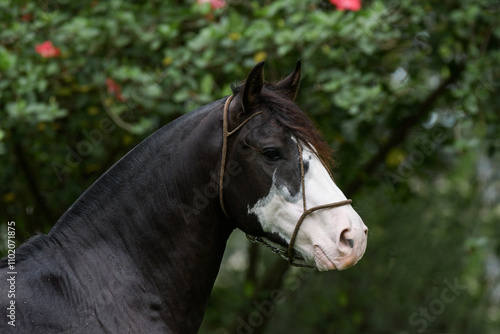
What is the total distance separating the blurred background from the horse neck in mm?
1730

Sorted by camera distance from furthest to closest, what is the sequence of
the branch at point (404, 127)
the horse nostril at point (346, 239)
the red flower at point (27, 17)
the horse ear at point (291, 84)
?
the branch at point (404, 127) → the red flower at point (27, 17) → the horse ear at point (291, 84) → the horse nostril at point (346, 239)

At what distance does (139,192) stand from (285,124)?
645mm

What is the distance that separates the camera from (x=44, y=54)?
15.6 feet

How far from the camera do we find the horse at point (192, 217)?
2412mm

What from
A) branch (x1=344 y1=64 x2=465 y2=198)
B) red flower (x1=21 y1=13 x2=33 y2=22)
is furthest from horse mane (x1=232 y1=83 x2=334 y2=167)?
red flower (x1=21 y1=13 x2=33 y2=22)

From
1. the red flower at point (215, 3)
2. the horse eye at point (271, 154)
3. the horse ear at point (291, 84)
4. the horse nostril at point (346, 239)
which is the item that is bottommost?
the horse nostril at point (346, 239)

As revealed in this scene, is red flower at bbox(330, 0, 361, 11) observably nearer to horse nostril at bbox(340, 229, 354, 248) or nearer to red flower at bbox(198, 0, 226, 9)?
red flower at bbox(198, 0, 226, 9)

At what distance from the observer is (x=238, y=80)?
5289mm

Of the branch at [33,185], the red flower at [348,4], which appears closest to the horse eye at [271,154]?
the red flower at [348,4]

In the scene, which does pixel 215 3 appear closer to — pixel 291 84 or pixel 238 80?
pixel 238 80

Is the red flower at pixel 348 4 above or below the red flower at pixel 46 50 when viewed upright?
below

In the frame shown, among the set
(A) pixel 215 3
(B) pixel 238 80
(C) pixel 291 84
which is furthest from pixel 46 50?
(C) pixel 291 84

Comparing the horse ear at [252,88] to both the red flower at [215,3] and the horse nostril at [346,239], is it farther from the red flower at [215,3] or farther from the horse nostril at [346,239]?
the red flower at [215,3]

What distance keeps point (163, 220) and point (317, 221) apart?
2.01 ft
